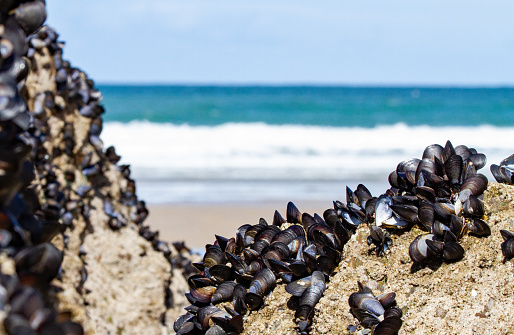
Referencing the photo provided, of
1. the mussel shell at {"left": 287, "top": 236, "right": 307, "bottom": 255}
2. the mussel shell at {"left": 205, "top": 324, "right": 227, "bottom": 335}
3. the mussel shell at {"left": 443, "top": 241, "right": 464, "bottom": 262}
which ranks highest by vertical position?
the mussel shell at {"left": 443, "top": 241, "right": 464, "bottom": 262}

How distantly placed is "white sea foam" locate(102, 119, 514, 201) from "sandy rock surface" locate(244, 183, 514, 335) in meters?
10.2

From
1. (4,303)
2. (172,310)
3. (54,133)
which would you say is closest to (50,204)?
(54,133)

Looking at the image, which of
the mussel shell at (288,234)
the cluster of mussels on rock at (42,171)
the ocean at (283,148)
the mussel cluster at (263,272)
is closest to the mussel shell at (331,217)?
the mussel cluster at (263,272)

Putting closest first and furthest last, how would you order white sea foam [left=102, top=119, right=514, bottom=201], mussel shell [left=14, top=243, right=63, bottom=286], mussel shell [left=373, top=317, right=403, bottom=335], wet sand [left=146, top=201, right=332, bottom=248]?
mussel shell [left=14, top=243, right=63, bottom=286], mussel shell [left=373, top=317, right=403, bottom=335], wet sand [left=146, top=201, right=332, bottom=248], white sea foam [left=102, top=119, right=514, bottom=201]

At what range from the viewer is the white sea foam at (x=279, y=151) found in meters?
15.1

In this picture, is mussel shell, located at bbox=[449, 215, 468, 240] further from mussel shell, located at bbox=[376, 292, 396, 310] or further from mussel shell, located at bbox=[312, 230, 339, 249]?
mussel shell, located at bbox=[312, 230, 339, 249]

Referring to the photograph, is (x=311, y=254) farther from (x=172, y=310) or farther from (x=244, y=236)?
(x=172, y=310)

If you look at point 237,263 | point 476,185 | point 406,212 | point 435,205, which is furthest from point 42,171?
point 476,185

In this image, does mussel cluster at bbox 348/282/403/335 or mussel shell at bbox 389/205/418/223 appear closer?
mussel cluster at bbox 348/282/403/335

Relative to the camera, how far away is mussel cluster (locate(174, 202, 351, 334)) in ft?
6.70

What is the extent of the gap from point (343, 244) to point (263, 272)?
325mm

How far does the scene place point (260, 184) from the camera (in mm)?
13742

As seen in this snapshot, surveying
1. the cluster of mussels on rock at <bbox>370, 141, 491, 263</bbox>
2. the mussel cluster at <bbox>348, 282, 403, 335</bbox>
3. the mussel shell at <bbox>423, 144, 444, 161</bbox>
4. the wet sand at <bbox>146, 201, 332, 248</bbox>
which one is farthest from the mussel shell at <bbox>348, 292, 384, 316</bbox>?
the wet sand at <bbox>146, 201, 332, 248</bbox>

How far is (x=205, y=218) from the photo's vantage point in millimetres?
10039
